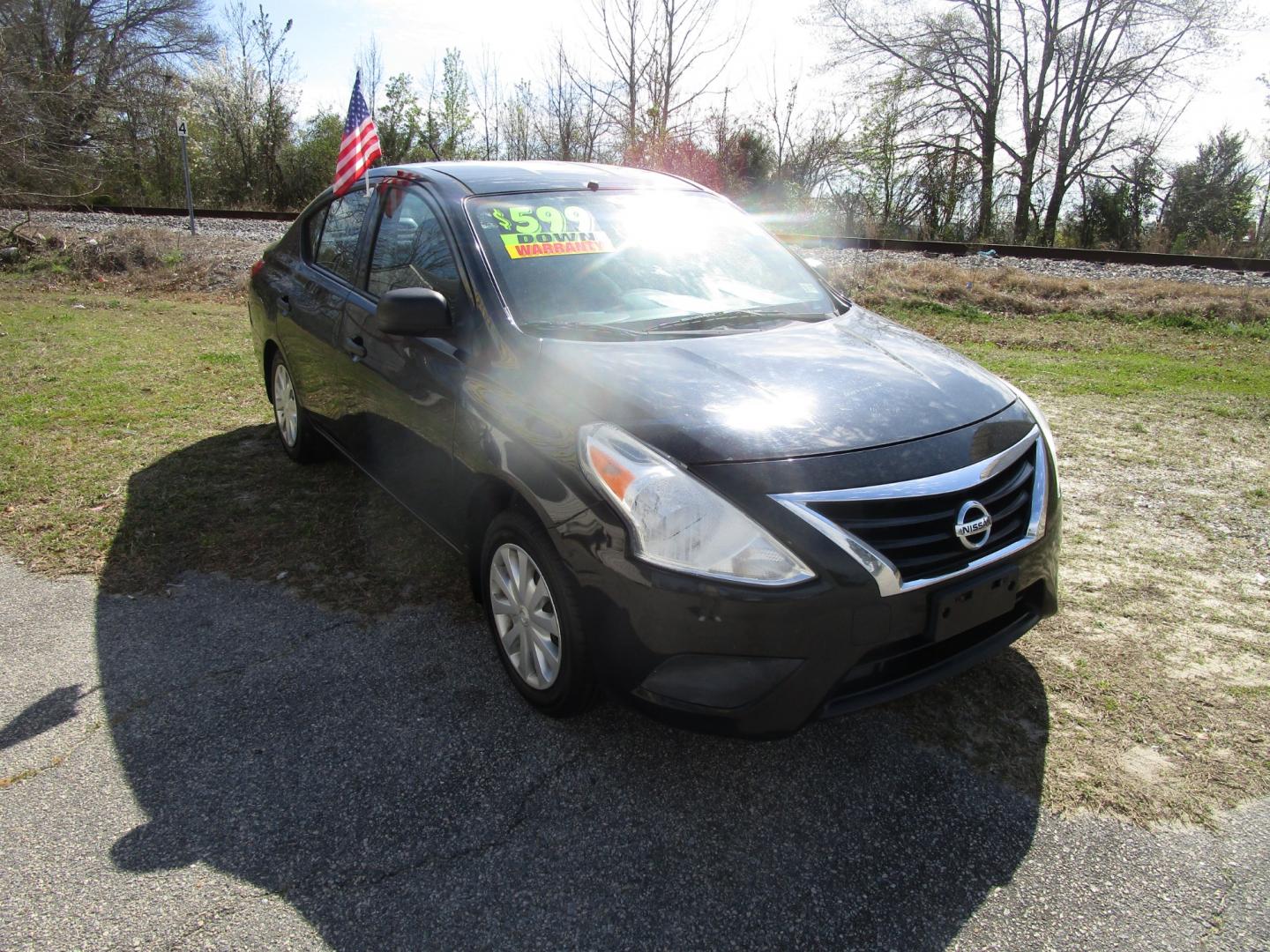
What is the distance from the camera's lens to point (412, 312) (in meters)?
2.86

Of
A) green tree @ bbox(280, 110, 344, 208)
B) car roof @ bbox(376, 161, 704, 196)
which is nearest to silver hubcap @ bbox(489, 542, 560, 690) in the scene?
car roof @ bbox(376, 161, 704, 196)

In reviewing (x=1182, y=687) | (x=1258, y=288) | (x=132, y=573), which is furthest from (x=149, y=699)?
(x=1258, y=288)

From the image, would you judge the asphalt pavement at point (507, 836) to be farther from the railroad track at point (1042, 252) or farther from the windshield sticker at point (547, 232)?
the railroad track at point (1042, 252)

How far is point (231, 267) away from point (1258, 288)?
575 inches

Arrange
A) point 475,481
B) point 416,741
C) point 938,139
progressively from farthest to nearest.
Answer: point 938,139, point 475,481, point 416,741

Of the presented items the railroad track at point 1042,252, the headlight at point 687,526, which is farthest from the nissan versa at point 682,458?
the railroad track at point 1042,252

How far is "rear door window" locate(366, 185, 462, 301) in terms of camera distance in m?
3.21

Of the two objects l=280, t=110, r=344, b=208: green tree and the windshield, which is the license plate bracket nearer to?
the windshield

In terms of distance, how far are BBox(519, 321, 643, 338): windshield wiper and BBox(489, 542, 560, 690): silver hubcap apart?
0.73 metres

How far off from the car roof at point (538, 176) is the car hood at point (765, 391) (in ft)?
3.64

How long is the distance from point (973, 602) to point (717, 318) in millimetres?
1377

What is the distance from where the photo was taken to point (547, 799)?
95.0 inches

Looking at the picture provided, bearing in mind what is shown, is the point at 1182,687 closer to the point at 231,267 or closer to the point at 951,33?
the point at 231,267

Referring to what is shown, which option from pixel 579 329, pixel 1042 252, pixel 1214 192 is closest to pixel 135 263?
pixel 579 329
